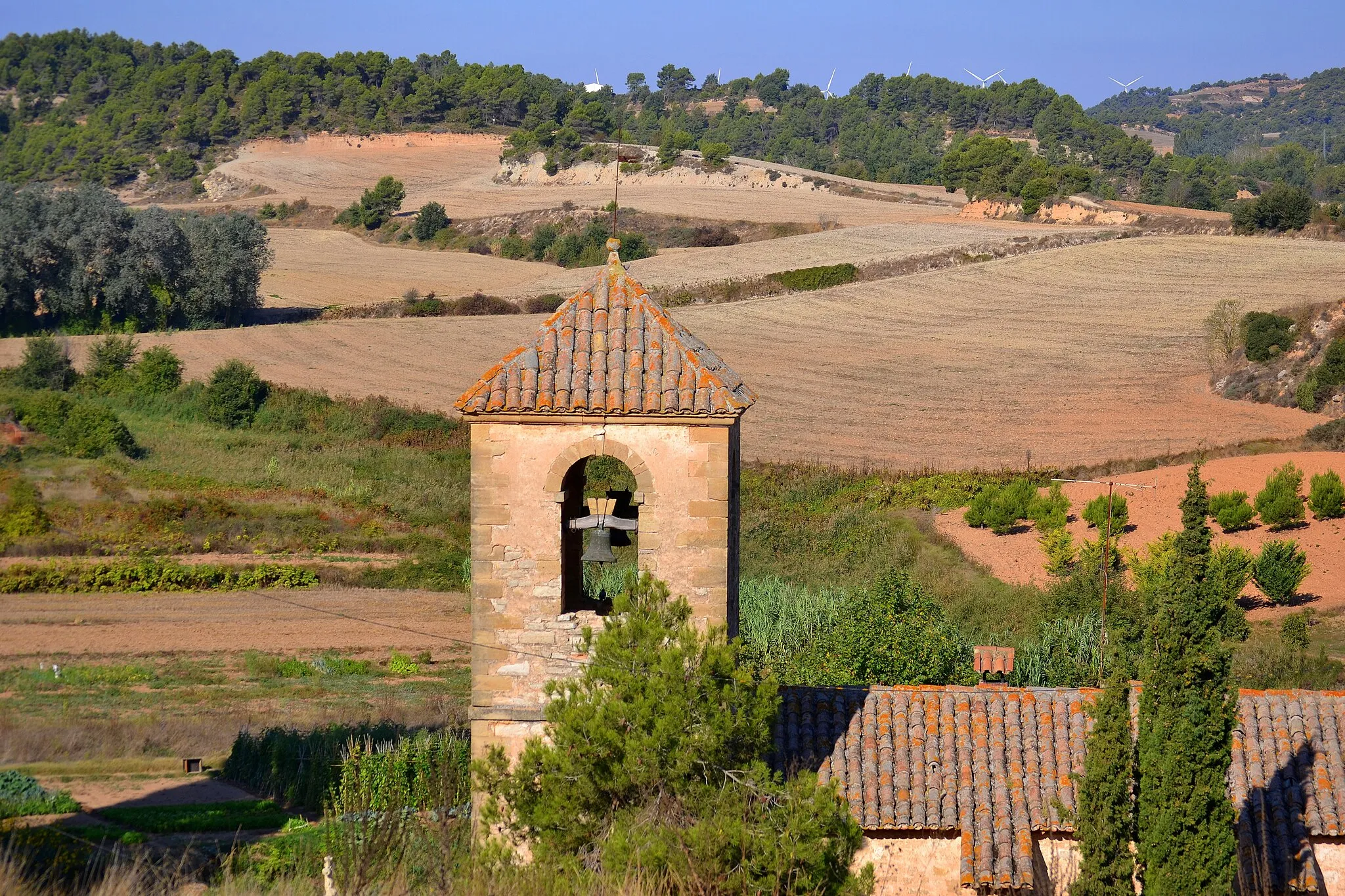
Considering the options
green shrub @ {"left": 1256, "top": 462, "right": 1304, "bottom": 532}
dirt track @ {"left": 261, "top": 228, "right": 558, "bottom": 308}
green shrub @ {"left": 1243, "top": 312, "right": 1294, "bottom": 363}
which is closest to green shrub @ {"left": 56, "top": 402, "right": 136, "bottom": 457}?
dirt track @ {"left": 261, "top": 228, "right": 558, "bottom": 308}

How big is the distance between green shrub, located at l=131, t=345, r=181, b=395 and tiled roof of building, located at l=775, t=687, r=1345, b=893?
35014 mm

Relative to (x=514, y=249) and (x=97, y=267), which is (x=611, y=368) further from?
(x=514, y=249)

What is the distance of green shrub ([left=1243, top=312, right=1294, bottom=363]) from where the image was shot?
4153 centimetres

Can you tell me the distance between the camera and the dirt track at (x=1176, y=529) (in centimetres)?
2772

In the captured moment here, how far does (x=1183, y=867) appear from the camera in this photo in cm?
923

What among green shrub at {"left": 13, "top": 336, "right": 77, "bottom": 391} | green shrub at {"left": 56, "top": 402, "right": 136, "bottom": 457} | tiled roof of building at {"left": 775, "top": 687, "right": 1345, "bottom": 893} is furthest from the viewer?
green shrub at {"left": 13, "top": 336, "right": 77, "bottom": 391}

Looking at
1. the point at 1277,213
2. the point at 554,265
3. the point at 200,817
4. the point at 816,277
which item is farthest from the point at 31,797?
the point at 1277,213

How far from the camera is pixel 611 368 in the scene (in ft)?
33.1

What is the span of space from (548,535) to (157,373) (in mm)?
35526

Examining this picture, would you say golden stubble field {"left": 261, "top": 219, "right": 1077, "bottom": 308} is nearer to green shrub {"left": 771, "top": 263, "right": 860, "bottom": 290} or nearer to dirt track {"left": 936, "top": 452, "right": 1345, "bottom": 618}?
green shrub {"left": 771, "top": 263, "right": 860, "bottom": 290}

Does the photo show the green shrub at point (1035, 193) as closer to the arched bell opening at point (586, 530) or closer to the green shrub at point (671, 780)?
the arched bell opening at point (586, 530)

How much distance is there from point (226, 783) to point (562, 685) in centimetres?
829

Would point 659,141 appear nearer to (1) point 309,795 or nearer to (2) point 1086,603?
(2) point 1086,603

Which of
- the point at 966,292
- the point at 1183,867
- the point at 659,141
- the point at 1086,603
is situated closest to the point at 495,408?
the point at 1183,867
